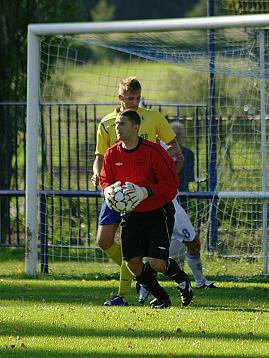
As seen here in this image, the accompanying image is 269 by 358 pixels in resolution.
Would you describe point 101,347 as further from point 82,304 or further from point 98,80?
point 98,80

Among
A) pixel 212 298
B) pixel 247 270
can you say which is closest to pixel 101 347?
pixel 212 298

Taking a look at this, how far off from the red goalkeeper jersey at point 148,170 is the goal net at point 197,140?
339 cm

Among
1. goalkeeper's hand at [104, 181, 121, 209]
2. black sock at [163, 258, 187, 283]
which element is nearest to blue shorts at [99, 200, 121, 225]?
black sock at [163, 258, 187, 283]

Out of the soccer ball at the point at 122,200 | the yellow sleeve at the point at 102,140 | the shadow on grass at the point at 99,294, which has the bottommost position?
the shadow on grass at the point at 99,294

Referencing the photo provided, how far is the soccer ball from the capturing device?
10.7 meters

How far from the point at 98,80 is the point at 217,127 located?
1786mm

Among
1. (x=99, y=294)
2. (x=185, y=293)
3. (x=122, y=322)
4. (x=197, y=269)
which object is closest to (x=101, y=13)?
(x=197, y=269)

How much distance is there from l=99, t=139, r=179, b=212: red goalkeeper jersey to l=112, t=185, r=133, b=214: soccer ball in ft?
0.63

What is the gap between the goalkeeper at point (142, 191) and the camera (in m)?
10.8

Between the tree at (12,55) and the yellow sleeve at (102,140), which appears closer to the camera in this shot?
the yellow sleeve at (102,140)

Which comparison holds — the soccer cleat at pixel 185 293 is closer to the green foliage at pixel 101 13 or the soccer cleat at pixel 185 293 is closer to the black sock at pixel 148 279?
the black sock at pixel 148 279

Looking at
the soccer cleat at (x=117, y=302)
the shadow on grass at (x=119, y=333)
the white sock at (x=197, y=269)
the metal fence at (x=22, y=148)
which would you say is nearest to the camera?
the shadow on grass at (x=119, y=333)

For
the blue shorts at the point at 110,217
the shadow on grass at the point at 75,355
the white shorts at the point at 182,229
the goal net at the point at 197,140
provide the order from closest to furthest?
the shadow on grass at the point at 75,355
the blue shorts at the point at 110,217
the white shorts at the point at 182,229
the goal net at the point at 197,140

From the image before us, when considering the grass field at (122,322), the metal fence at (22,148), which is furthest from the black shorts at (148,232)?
the metal fence at (22,148)
